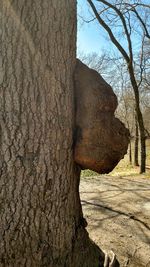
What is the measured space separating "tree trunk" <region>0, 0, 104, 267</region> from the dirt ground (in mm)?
1007

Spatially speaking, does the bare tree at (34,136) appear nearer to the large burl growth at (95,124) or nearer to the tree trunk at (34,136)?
the tree trunk at (34,136)

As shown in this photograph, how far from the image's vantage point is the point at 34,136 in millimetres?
1998

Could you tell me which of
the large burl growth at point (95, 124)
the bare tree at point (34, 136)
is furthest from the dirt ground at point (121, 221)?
the large burl growth at point (95, 124)

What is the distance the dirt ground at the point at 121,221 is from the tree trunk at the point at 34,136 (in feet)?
3.30

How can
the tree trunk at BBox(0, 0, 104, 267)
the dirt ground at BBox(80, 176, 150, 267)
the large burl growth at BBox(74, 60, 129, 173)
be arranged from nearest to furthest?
the tree trunk at BBox(0, 0, 104, 267) → the large burl growth at BBox(74, 60, 129, 173) → the dirt ground at BBox(80, 176, 150, 267)

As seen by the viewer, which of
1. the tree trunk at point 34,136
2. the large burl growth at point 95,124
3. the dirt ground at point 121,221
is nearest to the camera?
the tree trunk at point 34,136

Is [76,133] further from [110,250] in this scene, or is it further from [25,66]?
[110,250]

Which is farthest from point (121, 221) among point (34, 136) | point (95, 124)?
point (34, 136)

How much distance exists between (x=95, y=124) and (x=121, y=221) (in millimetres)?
2037

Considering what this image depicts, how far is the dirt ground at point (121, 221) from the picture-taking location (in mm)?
2980

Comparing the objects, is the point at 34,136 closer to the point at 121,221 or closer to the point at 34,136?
the point at 34,136

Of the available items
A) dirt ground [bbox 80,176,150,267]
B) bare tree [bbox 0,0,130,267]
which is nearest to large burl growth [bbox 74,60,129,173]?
bare tree [bbox 0,0,130,267]

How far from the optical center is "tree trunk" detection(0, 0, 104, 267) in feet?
6.38

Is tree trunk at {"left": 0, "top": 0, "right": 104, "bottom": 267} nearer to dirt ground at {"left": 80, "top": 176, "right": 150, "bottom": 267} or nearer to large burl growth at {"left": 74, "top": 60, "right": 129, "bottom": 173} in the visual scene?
large burl growth at {"left": 74, "top": 60, "right": 129, "bottom": 173}
